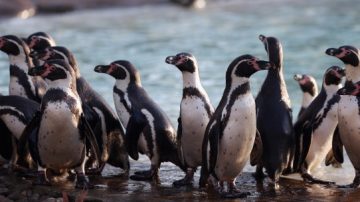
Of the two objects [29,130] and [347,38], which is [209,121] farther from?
[347,38]

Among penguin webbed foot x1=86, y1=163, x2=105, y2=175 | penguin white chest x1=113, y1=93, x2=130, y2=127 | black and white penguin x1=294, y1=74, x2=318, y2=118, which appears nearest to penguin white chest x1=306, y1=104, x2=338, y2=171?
black and white penguin x1=294, y1=74, x2=318, y2=118


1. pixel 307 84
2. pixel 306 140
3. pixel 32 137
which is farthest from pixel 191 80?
pixel 307 84

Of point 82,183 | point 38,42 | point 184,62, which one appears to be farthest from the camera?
point 38,42

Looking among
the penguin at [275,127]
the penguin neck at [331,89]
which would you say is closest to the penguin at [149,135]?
the penguin at [275,127]

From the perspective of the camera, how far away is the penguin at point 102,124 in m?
7.42

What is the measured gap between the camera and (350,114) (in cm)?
698

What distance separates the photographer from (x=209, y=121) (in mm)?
6812

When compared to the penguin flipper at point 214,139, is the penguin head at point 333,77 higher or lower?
higher

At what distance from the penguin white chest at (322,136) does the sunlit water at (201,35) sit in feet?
14.7

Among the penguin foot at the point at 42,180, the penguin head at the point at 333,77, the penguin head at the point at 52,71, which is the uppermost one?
the penguin head at the point at 52,71

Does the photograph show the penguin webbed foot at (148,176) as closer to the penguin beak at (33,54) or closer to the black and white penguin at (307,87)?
the penguin beak at (33,54)

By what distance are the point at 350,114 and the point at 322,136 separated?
0.53 metres

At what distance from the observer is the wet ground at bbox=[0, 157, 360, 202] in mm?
6637

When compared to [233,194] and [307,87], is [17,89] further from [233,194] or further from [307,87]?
[307,87]
